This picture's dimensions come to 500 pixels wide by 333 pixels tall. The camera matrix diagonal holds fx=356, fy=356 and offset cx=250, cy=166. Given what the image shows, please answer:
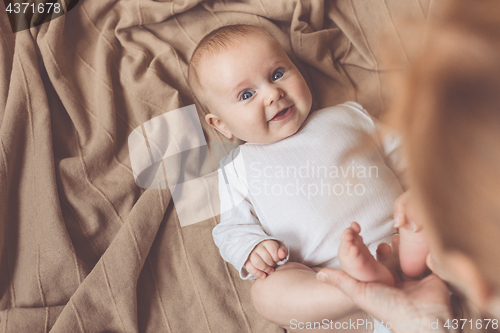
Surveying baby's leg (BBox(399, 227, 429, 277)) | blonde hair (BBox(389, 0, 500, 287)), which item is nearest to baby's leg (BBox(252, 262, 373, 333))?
baby's leg (BBox(399, 227, 429, 277))

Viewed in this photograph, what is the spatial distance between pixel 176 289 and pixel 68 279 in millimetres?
232

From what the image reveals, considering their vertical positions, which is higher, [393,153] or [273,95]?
[273,95]

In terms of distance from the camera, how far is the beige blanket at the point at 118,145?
0.76 metres

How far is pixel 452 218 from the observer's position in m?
0.32

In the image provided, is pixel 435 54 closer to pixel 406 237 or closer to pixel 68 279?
pixel 406 237

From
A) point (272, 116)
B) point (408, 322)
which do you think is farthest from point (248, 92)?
point (408, 322)

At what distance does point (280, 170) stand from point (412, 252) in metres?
0.34

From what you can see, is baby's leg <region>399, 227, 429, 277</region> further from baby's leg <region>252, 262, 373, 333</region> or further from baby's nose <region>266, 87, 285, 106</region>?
baby's nose <region>266, 87, 285, 106</region>

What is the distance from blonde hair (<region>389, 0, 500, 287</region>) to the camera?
272 millimetres

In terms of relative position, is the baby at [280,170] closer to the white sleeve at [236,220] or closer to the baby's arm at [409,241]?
the white sleeve at [236,220]

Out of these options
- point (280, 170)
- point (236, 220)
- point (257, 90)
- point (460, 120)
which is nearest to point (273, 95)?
point (257, 90)

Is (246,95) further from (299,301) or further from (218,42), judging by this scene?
(299,301)

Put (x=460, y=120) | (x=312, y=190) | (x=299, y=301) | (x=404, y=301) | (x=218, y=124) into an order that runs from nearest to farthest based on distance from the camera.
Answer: (x=460, y=120) → (x=404, y=301) → (x=299, y=301) → (x=312, y=190) → (x=218, y=124)

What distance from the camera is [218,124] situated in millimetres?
929
